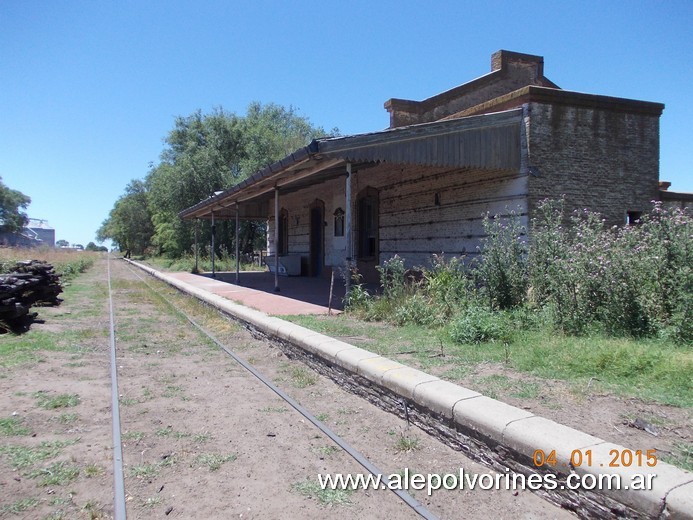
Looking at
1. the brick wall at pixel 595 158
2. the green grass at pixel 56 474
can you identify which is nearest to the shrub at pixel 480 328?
the brick wall at pixel 595 158

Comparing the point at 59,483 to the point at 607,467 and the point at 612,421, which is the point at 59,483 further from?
the point at 612,421

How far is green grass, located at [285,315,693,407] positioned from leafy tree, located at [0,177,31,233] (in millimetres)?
74423

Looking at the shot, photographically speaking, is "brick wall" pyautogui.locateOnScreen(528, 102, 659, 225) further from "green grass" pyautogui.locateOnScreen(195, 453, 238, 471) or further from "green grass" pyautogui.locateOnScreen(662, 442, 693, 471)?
"green grass" pyautogui.locateOnScreen(195, 453, 238, 471)

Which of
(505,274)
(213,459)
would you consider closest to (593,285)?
(505,274)

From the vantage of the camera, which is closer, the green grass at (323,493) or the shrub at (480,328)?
the green grass at (323,493)

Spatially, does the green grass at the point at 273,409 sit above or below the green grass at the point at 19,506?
below

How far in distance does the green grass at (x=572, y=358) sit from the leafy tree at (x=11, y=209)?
74.4 m

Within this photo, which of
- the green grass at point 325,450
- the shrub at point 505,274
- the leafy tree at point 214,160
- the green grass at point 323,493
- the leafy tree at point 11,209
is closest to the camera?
the green grass at point 323,493

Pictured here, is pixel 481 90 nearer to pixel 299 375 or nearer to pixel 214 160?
pixel 299 375

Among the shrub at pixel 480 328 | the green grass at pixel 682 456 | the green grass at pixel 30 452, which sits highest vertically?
the shrub at pixel 480 328

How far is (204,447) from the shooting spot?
3949mm

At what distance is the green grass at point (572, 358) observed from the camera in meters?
4.12

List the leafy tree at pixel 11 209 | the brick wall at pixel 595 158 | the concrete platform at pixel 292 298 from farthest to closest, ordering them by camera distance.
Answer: the leafy tree at pixel 11 209 < the concrete platform at pixel 292 298 < the brick wall at pixel 595 158

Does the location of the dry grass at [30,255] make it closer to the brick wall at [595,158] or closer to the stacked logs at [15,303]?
the stacked logs at [15,303]
